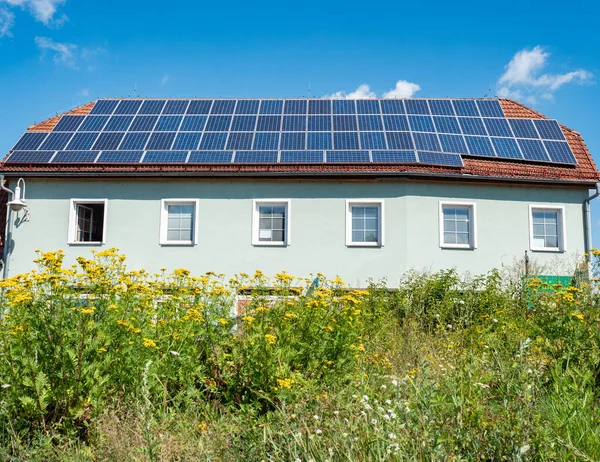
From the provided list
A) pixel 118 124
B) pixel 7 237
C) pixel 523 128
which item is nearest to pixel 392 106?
pixel 523 128

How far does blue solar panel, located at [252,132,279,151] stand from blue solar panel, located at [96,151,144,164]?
3285 millimetres

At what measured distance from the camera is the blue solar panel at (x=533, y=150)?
1602 centimetres

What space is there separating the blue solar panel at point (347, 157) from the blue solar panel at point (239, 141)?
2.37 metres

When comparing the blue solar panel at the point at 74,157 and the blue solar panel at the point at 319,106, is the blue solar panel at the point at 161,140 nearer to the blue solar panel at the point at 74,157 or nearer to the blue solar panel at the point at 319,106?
the blue solar panel at the point at 74,157

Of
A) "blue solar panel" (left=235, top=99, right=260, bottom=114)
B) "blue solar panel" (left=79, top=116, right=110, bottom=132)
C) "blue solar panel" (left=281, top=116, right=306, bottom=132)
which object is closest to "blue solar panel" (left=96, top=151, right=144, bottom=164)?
"blue solar panel" (left=79, top=116, right=110, bottom=132)

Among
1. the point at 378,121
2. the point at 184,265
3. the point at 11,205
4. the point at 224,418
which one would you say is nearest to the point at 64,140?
the point at 11,205

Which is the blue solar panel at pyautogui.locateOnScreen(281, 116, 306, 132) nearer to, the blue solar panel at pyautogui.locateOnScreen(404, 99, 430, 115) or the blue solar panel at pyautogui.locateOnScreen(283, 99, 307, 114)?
the blue solar panel at pyautogui.locateOnScreen(283, 99, 307, 114)

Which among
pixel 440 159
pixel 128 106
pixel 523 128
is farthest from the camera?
pixel 128 106

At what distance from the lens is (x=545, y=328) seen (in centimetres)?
608

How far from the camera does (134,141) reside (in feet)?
53.9

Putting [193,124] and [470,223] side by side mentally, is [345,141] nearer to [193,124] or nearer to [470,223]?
[470,223]

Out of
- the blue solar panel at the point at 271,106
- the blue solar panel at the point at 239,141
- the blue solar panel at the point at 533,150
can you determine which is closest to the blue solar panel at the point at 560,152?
the blue solar panel at the point at 533,150

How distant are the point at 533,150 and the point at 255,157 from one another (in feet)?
26.6

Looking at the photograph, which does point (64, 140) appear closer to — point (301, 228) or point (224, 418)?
point (301, 228)
